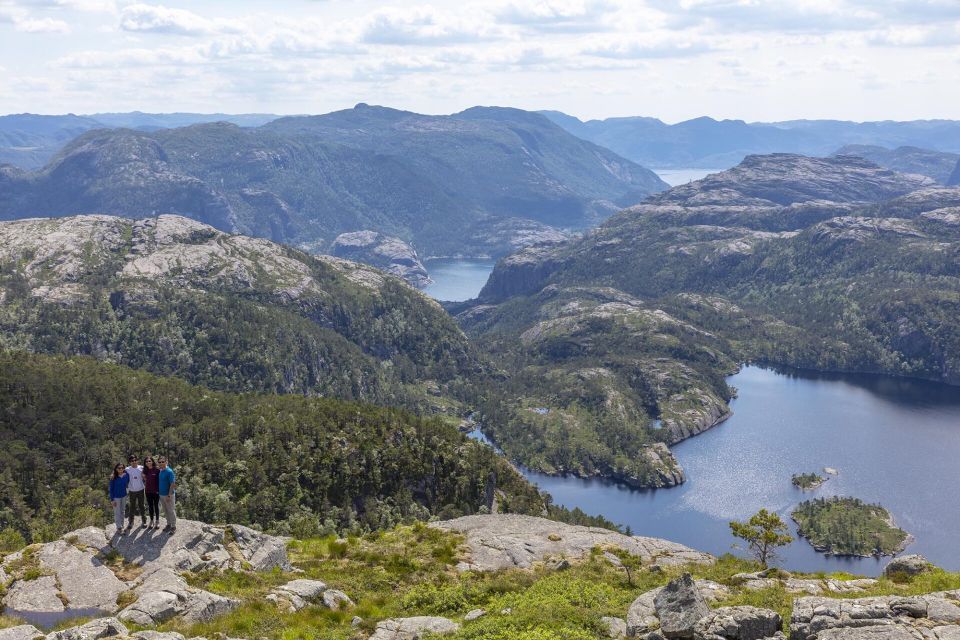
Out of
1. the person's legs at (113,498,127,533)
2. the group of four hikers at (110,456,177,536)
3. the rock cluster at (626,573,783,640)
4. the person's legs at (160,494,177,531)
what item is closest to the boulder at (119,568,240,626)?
the person's legs at (160,494,177,531)

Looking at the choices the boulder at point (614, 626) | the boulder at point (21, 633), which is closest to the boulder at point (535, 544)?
the boulder at point (614, 626)

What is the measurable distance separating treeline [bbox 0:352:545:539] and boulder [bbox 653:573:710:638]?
81.8m

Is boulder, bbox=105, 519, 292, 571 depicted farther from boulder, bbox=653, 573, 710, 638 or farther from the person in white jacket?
boulder, bbox=653, 573, 710, 638

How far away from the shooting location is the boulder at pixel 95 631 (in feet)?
120

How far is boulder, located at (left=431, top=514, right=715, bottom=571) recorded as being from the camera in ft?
212

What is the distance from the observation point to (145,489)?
176 feet

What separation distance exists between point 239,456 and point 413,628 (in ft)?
383

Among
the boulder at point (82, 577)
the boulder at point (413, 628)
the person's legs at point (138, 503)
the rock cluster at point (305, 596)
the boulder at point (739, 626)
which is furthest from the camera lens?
the person's legs at point (138, 503)

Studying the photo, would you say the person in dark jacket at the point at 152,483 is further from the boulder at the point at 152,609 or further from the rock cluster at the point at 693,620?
the rock cluster at the point at 693,620

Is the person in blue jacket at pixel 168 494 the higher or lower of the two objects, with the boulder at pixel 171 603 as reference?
higher

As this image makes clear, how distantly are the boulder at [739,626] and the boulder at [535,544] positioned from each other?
93.5 ft

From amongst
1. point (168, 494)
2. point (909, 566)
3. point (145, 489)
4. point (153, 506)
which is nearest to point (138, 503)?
point (153, 506)

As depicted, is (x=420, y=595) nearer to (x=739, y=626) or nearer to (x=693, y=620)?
(x=693, y=620)

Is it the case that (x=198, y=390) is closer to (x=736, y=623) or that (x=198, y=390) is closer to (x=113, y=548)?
(x=113, y=548)
